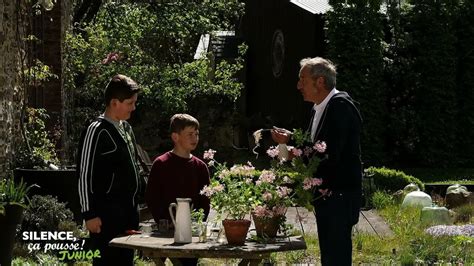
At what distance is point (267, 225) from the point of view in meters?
5.39

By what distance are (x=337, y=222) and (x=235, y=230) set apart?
0.68m

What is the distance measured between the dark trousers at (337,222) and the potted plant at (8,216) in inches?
79.8

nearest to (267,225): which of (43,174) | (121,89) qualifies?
(121,89)

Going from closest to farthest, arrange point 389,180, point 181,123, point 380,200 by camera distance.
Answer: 1. point 181,123
2. point 380,200
3. point 389,180

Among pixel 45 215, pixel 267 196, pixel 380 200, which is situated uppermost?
pixel 267 196

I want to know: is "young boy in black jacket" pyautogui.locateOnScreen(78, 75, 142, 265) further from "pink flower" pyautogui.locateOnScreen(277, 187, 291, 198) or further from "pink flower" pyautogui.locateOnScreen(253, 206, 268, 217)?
"pink flower" pyautogui.locateOnScreen(277, 187, 291, 198)

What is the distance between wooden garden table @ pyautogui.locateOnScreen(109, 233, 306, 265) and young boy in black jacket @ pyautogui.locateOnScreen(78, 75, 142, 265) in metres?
0.26

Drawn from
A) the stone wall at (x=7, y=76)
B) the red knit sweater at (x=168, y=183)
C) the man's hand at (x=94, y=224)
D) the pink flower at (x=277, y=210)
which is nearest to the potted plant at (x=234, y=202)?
the pink flower at (x=277, y=210)

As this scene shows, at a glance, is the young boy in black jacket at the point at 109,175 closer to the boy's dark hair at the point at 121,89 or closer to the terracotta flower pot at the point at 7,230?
the boy's dark hair at the point at 121,89

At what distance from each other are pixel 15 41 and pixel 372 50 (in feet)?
30.5

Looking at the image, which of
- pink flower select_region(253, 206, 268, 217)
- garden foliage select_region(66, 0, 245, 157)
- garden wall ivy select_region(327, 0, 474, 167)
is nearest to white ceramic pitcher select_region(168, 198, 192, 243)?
pink flower select_region(253, 206, 268, 217)

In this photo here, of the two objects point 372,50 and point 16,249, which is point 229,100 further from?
point 16,249

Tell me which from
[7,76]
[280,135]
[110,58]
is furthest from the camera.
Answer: [110,58]

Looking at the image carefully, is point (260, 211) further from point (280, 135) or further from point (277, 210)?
point (280, 135)
